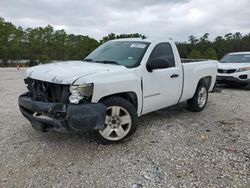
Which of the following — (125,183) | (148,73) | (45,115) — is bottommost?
(125,183)

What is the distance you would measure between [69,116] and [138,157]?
1.13 m

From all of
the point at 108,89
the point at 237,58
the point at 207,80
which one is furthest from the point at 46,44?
the point at 108,89

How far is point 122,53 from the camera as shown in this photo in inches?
184

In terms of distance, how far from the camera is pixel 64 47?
57500 mm

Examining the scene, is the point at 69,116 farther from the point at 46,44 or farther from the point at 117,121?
the point at 46,44

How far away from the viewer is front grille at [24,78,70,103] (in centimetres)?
348

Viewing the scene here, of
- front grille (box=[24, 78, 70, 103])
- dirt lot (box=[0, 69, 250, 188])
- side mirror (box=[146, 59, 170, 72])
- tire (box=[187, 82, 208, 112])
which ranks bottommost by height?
dirt lot (box=[0, 69, 250, 188])

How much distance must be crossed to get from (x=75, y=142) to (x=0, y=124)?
6.21ft

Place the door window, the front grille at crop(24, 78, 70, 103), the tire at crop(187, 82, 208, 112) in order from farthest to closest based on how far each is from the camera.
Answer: the tire at crop(187, 82, 208, 112) < the door window < the front grille at crop(24, 78, 70, 103)

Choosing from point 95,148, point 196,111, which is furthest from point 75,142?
point 196,111

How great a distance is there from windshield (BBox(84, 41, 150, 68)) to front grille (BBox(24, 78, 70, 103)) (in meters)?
1.22

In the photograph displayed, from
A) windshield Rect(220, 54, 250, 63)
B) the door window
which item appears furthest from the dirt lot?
windshield Rect(220, 54, 250, 63)

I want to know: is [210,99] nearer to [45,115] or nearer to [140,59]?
[140,59]

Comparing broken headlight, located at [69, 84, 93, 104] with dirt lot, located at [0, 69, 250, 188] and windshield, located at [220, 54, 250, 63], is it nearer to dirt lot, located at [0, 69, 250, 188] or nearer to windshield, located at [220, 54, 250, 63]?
dirt lot, located at [0, 69, 250, 188]
